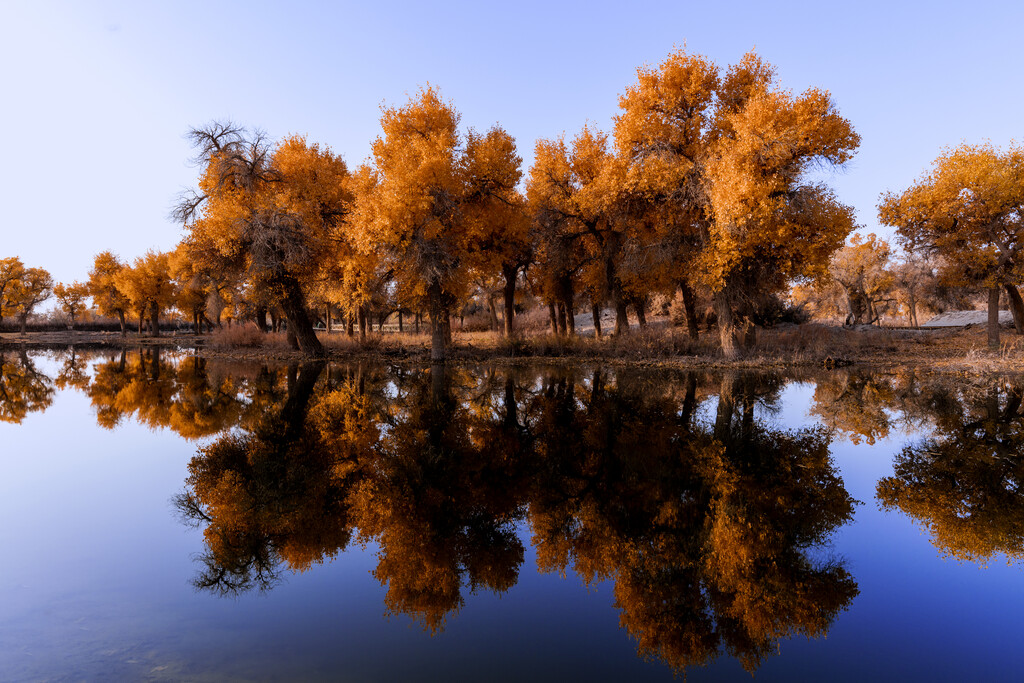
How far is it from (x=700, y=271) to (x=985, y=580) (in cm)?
1829

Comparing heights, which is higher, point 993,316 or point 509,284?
point 509,284

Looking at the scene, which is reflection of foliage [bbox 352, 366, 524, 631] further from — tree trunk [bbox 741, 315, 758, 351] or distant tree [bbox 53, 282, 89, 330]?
distant tree [bbox 53, 282, 89, 330]

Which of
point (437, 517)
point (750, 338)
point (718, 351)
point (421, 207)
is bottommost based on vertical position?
point (437, 517)

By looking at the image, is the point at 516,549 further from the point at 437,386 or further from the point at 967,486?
the point at 437,386

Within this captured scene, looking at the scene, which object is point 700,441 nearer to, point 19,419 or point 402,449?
point 402,449

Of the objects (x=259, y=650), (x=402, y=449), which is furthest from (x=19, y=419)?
(x=259, y=650)

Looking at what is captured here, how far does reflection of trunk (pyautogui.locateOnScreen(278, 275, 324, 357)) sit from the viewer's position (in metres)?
27.8

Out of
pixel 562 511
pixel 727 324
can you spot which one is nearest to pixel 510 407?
pixel 562 511

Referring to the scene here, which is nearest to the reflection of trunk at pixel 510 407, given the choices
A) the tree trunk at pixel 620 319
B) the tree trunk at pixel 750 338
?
the tree trunk at pixel 620 319

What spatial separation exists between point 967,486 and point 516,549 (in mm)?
6297

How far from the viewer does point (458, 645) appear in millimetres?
3787

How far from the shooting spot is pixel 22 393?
17.5 m

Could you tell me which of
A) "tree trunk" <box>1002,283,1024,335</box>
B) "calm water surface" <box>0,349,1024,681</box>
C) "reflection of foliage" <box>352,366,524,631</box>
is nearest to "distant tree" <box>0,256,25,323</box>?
"calm water surface" <box>0,349,1024,681</box>

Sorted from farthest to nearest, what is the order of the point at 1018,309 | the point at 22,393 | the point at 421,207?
the point at 1018,309 < the point at 421,207 < the point at 22,393
